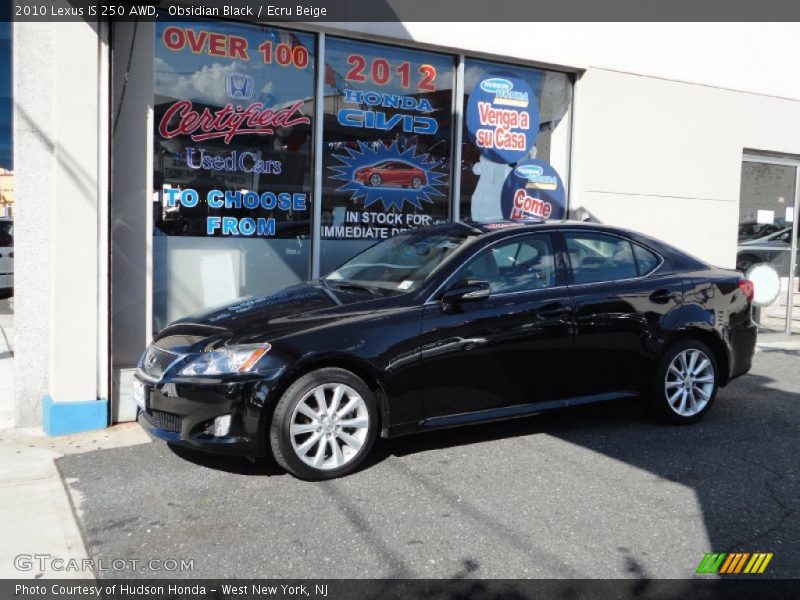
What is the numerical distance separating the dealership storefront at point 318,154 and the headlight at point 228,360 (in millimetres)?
904

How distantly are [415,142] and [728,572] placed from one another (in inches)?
229

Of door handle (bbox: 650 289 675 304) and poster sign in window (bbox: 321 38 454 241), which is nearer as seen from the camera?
door handle (bbox: 650 289 675 304)

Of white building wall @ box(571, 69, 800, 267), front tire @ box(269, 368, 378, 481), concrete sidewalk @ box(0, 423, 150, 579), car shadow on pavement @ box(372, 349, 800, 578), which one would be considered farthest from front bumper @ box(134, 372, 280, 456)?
white building wall @ box(571, 69, 800, 267)

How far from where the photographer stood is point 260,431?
459 cm

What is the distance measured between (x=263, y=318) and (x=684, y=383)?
3.26 m

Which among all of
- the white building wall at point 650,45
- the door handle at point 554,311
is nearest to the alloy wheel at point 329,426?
the door handle at point 554,311

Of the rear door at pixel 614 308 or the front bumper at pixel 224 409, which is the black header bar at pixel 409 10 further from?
the rear door at pixel 614 308

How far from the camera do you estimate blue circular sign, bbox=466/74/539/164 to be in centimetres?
881

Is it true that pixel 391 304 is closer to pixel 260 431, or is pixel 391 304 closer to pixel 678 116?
pixel 260 431

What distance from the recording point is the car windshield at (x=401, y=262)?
538 centimetres

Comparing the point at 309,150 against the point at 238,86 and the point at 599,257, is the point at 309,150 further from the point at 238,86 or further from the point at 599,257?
the point at 599,257

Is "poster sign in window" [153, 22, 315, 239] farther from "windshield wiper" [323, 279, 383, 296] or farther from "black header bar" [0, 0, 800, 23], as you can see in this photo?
"windshield wiper" [323, 279, 383, 296]

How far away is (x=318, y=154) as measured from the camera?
25.5ft

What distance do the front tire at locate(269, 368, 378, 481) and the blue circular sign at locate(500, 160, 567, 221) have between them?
4.80 m
